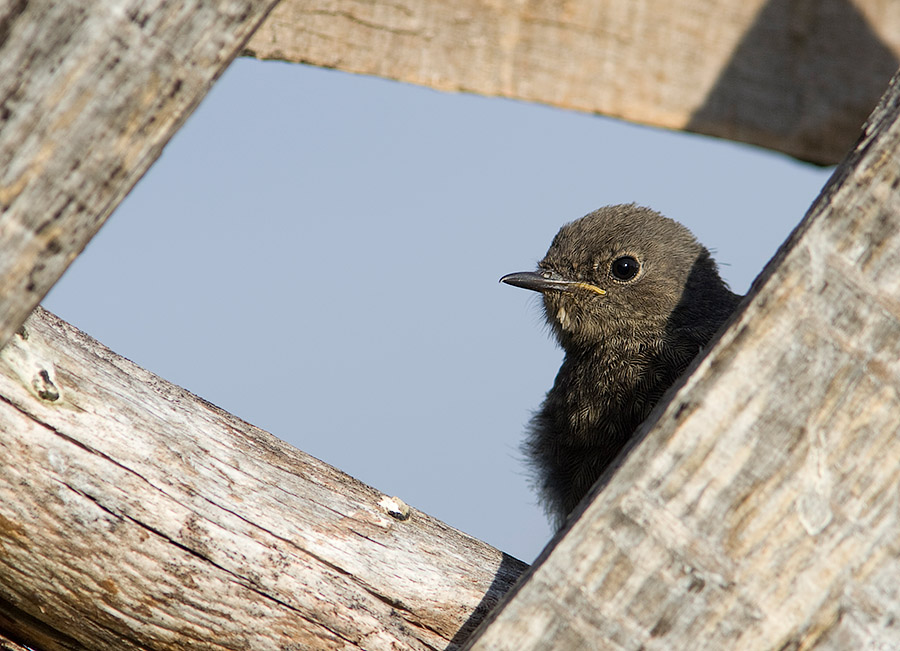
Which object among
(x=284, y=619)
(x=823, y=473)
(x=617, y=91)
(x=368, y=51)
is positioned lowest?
(x=284, y=619)

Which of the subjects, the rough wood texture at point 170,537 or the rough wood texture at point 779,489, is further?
the rough wood texture at point 170,537

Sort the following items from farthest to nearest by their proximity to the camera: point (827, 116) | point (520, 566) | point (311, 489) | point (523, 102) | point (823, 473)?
point (827, 116) < point (523, 102) < point (520, 566) < point (311, 489) < point (823, 473)

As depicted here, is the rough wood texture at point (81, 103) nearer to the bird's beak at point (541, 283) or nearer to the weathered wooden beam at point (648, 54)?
the weathered wooden beam at point (648, 54)

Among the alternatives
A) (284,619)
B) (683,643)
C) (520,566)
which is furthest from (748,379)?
(284,619)

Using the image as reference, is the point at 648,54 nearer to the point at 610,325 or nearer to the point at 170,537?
the point at 610,325

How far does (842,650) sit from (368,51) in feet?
7.50

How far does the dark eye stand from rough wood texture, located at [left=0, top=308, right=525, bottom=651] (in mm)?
2531

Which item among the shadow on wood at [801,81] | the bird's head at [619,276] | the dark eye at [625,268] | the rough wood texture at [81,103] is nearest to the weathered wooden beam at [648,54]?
the shadow on wood at [801,81]

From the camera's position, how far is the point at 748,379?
1.74 meters

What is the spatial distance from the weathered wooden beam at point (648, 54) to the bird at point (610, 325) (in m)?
0.91

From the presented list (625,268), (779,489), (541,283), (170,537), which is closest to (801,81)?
(625,268)

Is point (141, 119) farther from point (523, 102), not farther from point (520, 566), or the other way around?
point (523, 102)

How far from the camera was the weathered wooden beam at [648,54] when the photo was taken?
311 centimetres

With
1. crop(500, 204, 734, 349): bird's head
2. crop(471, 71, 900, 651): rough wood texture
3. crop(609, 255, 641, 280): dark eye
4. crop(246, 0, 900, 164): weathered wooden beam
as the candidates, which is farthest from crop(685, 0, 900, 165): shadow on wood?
crop(471, 71, 900, 651): rough wood texture
